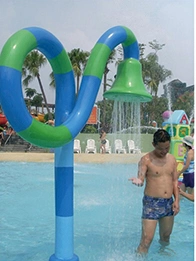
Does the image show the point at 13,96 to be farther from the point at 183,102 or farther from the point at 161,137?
the point at 183,102

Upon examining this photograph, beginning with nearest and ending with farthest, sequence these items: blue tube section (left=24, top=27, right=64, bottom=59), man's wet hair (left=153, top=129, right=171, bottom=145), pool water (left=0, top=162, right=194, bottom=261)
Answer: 1. blue tube section (left=24, top=27, right=64, bottom=59)
2. man's wet hair (left=153, top=129, right=171, bottom=145)
3. pool water (left=0, top=162, right=194, bottom=261)

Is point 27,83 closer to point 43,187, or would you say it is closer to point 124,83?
point 43,187

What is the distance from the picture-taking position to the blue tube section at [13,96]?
2.09m

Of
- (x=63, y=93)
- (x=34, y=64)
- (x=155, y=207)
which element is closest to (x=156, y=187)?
(x=155, y=207)

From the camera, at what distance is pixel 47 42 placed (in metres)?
2.44

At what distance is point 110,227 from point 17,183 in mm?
3684

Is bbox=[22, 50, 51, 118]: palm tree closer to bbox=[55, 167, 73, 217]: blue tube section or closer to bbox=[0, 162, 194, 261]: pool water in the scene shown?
bbox=[0, 162, 194, 261]: pool water

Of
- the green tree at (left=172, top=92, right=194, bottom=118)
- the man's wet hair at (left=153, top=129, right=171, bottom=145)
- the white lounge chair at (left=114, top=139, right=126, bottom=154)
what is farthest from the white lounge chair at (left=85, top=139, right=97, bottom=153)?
the green tree at (left=172, top=92, right=194, bottom=118)

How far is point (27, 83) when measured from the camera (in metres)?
25.2

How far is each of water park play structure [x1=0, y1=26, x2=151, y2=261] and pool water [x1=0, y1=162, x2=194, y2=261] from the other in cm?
84

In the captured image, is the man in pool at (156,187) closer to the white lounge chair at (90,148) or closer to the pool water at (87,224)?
the pool water at (87,224)

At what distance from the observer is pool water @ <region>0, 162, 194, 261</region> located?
133 inches

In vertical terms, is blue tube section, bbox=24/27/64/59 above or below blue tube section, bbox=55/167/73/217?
above

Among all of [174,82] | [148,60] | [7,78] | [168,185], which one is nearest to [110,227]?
[168,185]
